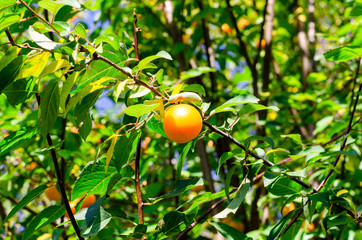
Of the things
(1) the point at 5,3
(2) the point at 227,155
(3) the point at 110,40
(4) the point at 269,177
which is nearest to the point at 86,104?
(3) the point at 110,40

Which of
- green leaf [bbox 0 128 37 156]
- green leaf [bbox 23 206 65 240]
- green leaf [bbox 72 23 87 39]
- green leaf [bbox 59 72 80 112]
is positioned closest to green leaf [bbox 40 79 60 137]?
green leaf [bbox 59 72 80 112]

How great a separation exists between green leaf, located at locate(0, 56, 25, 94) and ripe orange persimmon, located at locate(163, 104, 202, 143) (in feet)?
1.18

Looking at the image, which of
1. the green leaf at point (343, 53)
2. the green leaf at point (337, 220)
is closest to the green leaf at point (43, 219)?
the green leaf at point (337, 220)

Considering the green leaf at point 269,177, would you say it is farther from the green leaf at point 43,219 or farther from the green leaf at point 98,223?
the green leaf at point 43,219

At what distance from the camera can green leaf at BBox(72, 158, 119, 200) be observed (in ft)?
3.24

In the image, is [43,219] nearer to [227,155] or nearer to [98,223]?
[98,223]

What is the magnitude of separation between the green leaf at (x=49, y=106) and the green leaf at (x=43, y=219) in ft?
1.13

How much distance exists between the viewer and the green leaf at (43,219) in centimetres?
103

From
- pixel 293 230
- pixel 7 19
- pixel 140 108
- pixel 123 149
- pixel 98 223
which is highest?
pixel 7 19

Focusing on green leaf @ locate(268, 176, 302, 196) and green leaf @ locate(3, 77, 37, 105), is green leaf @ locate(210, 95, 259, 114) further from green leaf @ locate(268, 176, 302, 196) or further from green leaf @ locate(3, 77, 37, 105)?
green leaf @ locate(3, 77, 37, 105)

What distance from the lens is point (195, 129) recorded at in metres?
0.85

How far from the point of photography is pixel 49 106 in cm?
84

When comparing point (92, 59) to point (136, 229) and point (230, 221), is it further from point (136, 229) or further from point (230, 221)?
point (230, 221)

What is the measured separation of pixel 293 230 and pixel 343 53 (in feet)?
1.97
